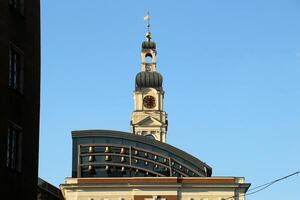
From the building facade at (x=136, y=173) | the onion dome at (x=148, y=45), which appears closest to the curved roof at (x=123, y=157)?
the building facade at (x=136, y=173)

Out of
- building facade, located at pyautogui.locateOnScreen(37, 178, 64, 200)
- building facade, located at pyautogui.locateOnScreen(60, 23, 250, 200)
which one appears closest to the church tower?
building facade, located at pyautogui.locateOnScreen(60, 23, 250, 200)

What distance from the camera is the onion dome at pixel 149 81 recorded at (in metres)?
134

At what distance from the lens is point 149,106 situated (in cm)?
13162
